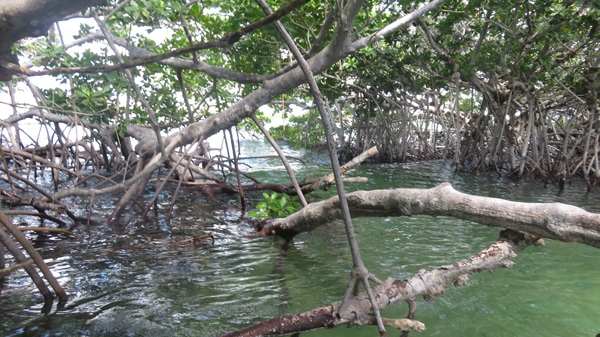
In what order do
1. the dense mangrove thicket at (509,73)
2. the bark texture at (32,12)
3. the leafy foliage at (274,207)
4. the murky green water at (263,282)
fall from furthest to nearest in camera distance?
the dense mangrove thicket at (509,73) < the leafy foliage at (274,207) < the murky green water at (263,282) < the bark texture at (32,12)

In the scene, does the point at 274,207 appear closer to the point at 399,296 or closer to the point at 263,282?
the point at 263,282

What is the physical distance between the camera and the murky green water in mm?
2367

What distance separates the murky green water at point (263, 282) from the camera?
2367 millimetres

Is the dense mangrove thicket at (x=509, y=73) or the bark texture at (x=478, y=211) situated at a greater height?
the dense mangrove thicket at (x=509, y=73)

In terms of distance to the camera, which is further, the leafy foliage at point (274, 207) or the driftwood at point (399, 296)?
the leafy foliage at point (274, 207)

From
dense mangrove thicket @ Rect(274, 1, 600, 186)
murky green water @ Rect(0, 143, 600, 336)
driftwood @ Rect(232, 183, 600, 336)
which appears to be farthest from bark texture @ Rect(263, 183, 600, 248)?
dense mangrove thicket @ Rect(274, 1, 600, 186)

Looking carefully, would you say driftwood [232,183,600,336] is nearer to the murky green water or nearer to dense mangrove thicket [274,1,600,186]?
the murky green water

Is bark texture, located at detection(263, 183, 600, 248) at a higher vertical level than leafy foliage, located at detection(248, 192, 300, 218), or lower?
higher

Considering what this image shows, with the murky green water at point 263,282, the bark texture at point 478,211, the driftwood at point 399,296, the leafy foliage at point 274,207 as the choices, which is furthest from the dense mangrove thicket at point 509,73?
the driftwood at point 399,296

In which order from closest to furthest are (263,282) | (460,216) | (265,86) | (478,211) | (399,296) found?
(399,296) < (478,211) < (460,216) < (263,282) < (265,86)

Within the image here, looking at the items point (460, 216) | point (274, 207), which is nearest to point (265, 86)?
point (274, 207)

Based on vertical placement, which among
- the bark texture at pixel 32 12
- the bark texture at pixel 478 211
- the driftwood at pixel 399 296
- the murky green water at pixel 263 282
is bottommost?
the murky green water at pixel 263 282

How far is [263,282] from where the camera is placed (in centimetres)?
304

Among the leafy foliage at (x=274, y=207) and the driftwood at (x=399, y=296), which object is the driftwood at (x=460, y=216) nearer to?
the driftwood at (x=399, y=296)
